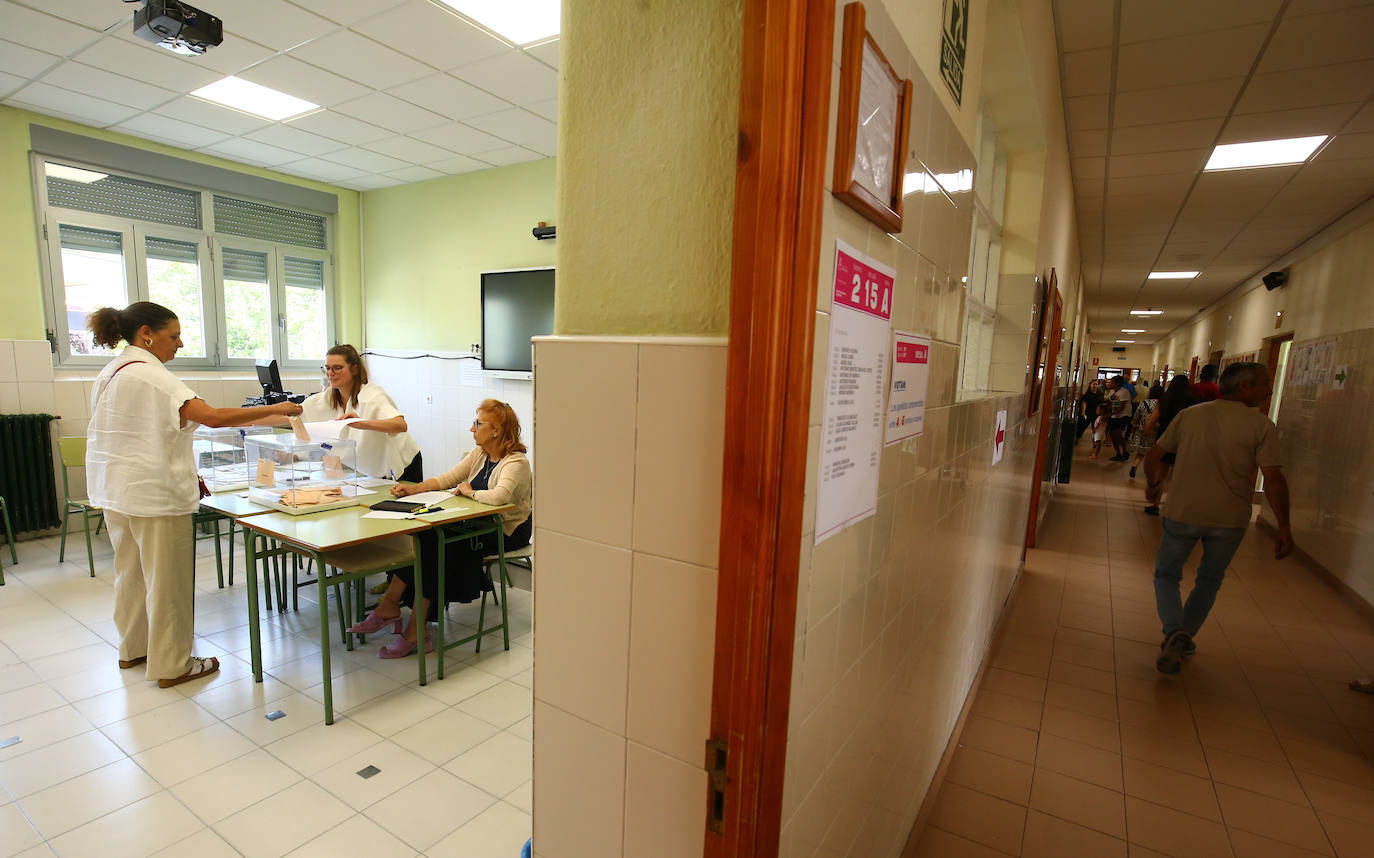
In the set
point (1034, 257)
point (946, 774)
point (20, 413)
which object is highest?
point (1034, 257)

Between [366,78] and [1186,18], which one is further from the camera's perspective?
[366,78]

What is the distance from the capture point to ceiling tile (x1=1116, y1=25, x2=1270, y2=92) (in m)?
3.13

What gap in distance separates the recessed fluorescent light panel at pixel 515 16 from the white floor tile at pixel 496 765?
357 centimetres

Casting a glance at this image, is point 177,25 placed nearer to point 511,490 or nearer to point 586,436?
point 511,490

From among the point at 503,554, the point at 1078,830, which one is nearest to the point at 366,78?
the point at 503,554

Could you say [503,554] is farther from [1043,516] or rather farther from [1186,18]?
[1043,516]

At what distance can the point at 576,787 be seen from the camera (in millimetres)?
1149

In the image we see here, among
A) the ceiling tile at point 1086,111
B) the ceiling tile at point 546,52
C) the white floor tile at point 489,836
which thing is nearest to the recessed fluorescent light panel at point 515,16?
the ceiling tile at point 546,52

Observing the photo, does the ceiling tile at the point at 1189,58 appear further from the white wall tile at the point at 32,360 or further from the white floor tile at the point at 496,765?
the white wall tile at the point at 32,360

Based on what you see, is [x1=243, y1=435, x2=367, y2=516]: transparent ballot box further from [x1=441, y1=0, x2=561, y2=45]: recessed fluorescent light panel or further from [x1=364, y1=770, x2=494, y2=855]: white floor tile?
[x1=441, y1=0, x2=561, y2=45]: recessed fluorescent light panel

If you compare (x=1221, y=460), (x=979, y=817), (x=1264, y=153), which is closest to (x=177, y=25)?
(x=979, y=817)

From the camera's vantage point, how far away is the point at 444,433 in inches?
238

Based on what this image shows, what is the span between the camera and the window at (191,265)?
16.0 feet

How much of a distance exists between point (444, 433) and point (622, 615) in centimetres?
552
